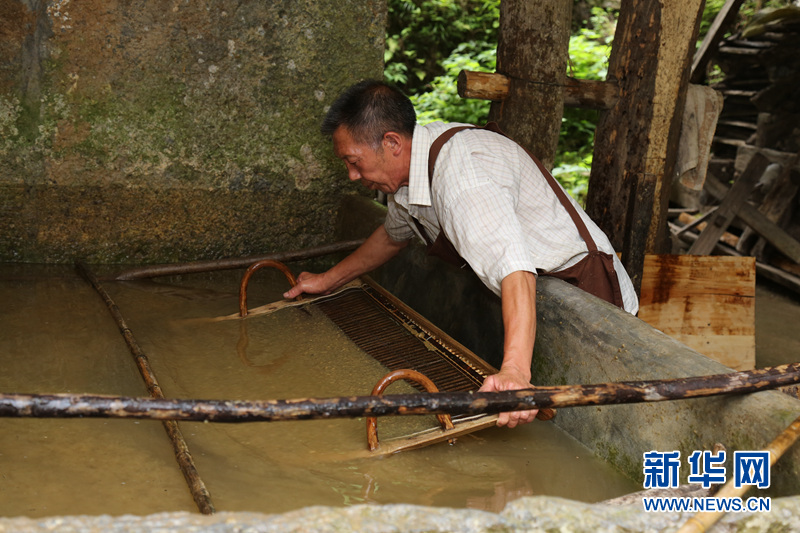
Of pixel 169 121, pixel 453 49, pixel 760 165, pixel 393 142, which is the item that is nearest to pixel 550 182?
pixel 393 142

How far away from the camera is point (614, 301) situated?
300 cm

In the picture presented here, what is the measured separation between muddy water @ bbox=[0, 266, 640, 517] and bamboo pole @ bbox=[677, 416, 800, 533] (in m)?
0.69

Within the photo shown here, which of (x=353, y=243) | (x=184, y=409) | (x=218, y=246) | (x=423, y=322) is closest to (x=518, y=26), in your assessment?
(x=353, y=243)

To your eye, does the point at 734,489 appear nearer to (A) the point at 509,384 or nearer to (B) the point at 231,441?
(A) the point at 509,384

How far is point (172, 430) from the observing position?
236cm

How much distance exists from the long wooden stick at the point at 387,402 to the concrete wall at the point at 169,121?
3033 millimetres

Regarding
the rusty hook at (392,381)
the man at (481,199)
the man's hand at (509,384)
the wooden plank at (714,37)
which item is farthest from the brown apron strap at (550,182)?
the wooden plank at (714,37)

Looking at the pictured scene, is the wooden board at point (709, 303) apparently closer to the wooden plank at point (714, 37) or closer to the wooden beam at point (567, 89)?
the wooden beam at point (567, 89)

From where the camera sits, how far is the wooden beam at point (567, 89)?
3924 millimetres

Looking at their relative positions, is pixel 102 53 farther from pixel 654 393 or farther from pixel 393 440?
pixel 654 393

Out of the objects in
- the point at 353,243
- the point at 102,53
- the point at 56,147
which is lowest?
the point at 353,243

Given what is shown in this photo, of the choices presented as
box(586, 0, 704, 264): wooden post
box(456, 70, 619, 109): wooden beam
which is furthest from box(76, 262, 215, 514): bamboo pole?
box(586, 0, 704, 264): wooden post

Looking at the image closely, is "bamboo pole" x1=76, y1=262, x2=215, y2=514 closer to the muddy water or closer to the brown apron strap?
the muddy water

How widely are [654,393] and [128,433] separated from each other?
5.51ft
